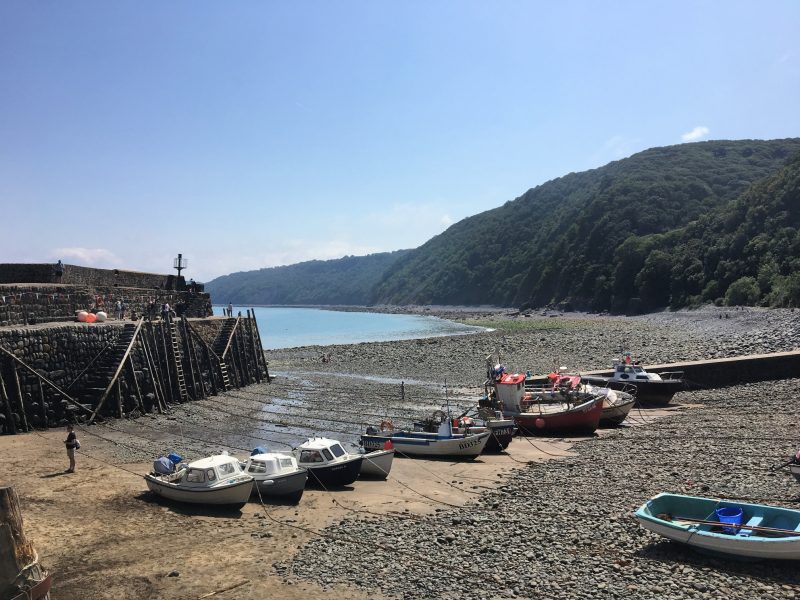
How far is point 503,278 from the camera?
565ft

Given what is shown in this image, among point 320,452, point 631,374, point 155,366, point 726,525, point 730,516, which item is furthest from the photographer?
point 155,366

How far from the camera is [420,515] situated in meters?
14.5

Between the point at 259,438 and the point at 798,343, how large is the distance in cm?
3705

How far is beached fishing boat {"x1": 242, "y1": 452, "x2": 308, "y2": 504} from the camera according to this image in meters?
15.4

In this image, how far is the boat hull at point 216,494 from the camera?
47.4ft

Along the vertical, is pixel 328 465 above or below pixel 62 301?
below

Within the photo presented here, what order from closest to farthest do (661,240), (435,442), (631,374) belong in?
1. (435,442)
2. (631,374)
3. (661,240)

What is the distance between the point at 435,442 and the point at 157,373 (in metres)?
17.6

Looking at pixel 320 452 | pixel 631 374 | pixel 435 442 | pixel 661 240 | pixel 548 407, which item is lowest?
pixel 548 407

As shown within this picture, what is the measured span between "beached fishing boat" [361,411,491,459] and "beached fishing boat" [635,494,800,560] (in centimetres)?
850

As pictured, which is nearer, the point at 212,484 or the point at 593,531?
the point at 593,531

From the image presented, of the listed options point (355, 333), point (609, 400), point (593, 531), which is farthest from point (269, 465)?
point (355, 333)

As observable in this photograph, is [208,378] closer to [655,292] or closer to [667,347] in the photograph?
[667,347]

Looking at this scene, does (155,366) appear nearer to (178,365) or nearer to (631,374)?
(178,365)
